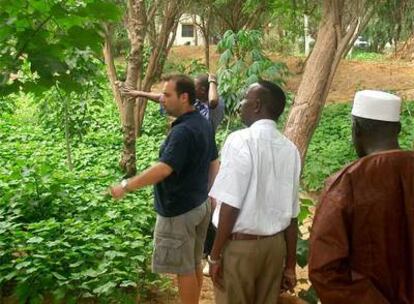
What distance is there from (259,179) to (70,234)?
189 centimetres

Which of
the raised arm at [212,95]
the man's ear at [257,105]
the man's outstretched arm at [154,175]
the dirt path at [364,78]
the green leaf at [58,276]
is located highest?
the man's ear at [257,105]

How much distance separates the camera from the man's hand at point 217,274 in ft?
9.16

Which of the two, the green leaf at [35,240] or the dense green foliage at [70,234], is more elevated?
the green leaf at [35,240]

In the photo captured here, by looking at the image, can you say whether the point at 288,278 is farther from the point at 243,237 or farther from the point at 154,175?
the point at 154,175

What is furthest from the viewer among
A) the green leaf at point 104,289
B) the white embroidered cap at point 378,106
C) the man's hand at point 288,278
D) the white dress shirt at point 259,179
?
the green leaf at point 104,289

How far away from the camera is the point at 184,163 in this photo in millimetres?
3307

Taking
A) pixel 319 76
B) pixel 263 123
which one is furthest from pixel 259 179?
pixel 319 76

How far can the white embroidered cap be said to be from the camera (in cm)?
188

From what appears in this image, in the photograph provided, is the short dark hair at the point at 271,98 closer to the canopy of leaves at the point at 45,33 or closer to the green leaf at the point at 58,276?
the canopy of leaves at the point at 45,33

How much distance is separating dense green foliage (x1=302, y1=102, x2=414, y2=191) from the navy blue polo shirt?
187 inches

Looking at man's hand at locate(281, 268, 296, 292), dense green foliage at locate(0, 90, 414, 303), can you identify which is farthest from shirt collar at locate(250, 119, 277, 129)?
dense green foliage at locate(0, 90, 414, 303)

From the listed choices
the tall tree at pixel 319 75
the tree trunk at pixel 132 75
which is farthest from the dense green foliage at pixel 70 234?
the tall tree at pixel 319 75

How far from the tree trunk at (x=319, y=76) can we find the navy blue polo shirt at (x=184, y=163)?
2.27 m

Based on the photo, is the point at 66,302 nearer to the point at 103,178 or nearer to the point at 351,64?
the point at 103,178
